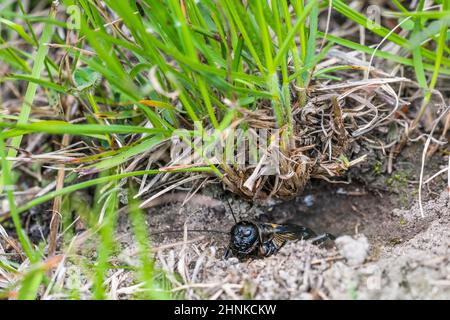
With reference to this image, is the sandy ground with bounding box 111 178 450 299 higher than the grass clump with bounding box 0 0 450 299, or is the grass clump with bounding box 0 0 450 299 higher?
the grass clump with bounding box 0 0 450 299

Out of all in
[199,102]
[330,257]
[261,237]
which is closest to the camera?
[330,257]

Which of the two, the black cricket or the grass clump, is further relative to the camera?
the black cricket

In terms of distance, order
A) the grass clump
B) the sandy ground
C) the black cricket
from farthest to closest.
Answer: the black cricket, the grass clump, the sandy ground

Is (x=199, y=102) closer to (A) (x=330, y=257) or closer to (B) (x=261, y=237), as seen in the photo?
(B) (x=261, y=237)

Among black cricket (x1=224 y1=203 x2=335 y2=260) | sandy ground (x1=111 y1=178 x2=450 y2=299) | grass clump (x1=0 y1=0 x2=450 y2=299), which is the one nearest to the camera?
sandy ground (x1=111 y1=178 x2=450 y2=299)

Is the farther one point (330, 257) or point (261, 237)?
point (261, 237)

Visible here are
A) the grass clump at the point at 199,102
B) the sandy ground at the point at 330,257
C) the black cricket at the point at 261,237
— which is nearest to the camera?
the sandy ground at the point at 330,257

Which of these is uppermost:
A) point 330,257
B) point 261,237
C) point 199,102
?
point 199,102

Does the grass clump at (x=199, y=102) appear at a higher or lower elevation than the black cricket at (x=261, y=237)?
higher

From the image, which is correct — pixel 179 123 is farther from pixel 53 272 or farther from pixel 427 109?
pixel 427 109

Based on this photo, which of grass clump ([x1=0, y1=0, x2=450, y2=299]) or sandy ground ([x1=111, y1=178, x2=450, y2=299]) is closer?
sandy ground ([x1=111, y1=178, x2=450, y2=299])

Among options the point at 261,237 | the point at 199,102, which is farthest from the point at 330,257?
the point at 199,102
